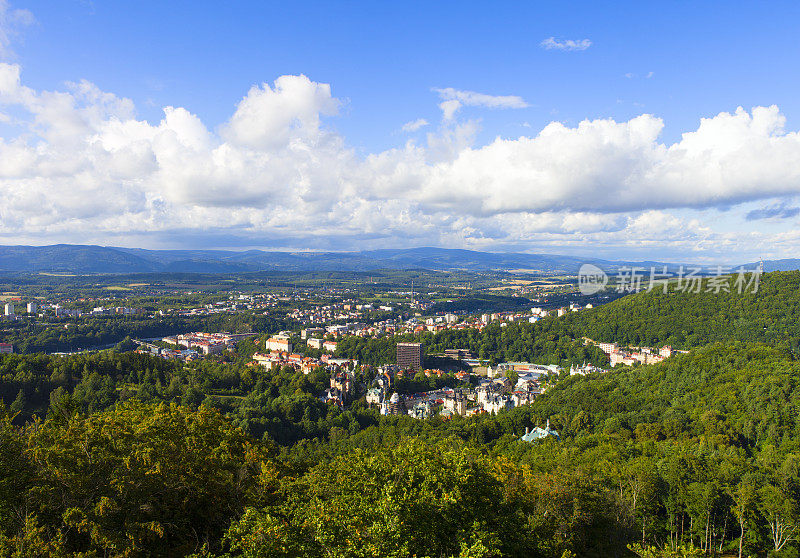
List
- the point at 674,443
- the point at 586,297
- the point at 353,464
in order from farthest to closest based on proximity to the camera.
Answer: the point at 586,297 < the point at 674,443 < the point at 353,464

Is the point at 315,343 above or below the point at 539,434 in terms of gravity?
below

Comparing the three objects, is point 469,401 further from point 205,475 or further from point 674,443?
point 205,475

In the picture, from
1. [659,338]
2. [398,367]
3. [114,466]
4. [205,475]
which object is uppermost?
[114,466]

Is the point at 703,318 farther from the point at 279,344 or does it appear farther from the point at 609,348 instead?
the point at 279,344

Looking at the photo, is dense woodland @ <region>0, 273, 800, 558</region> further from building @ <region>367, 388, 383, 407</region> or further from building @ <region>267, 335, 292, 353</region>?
building @ <region>267, 335, 292, 353</region>

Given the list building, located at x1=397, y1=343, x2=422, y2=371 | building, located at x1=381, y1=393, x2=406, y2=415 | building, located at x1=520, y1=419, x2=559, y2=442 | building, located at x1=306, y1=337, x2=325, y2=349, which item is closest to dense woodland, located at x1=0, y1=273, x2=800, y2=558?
building, located at x1=520, y1=419, x2=559, y2=442

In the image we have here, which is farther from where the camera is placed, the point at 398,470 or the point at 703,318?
the point at 703,318

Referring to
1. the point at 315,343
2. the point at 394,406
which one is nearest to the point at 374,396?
the point at 394,406

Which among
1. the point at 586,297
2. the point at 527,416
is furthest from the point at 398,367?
the point at 586,297
